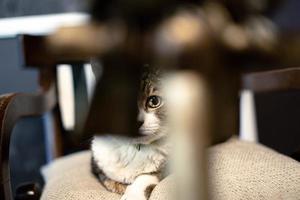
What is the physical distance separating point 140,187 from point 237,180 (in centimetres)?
22

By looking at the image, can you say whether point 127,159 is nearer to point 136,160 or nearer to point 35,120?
point 136,160

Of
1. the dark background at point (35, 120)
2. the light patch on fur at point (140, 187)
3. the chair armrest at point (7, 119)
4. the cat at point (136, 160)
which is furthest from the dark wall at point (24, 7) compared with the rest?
the light patch on fur at point (140, 187)

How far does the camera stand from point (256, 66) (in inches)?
11.9

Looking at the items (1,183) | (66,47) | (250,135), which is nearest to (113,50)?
(66,47)

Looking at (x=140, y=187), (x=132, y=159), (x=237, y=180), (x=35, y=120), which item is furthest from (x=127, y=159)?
(x=35, y=120)

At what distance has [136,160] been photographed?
100cm

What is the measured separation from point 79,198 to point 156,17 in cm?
63

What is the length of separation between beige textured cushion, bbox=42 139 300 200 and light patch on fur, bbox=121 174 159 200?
0.03 meters

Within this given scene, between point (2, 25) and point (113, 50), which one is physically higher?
point (2, 25)

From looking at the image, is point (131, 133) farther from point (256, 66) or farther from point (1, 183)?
point (1, 183)

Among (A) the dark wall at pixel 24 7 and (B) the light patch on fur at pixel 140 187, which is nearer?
(B) the light patch on fur at pixel 140 187

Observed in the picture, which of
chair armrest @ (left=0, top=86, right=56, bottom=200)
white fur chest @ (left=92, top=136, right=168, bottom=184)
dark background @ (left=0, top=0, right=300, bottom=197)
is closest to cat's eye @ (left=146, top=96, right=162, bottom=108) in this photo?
white fur chest @ (left=92, top=136, right=168, bottom=184)

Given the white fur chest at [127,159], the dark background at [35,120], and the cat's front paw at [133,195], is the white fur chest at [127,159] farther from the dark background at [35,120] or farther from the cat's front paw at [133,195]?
the dark background at [35,120]

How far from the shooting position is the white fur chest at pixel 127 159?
0.97 m
